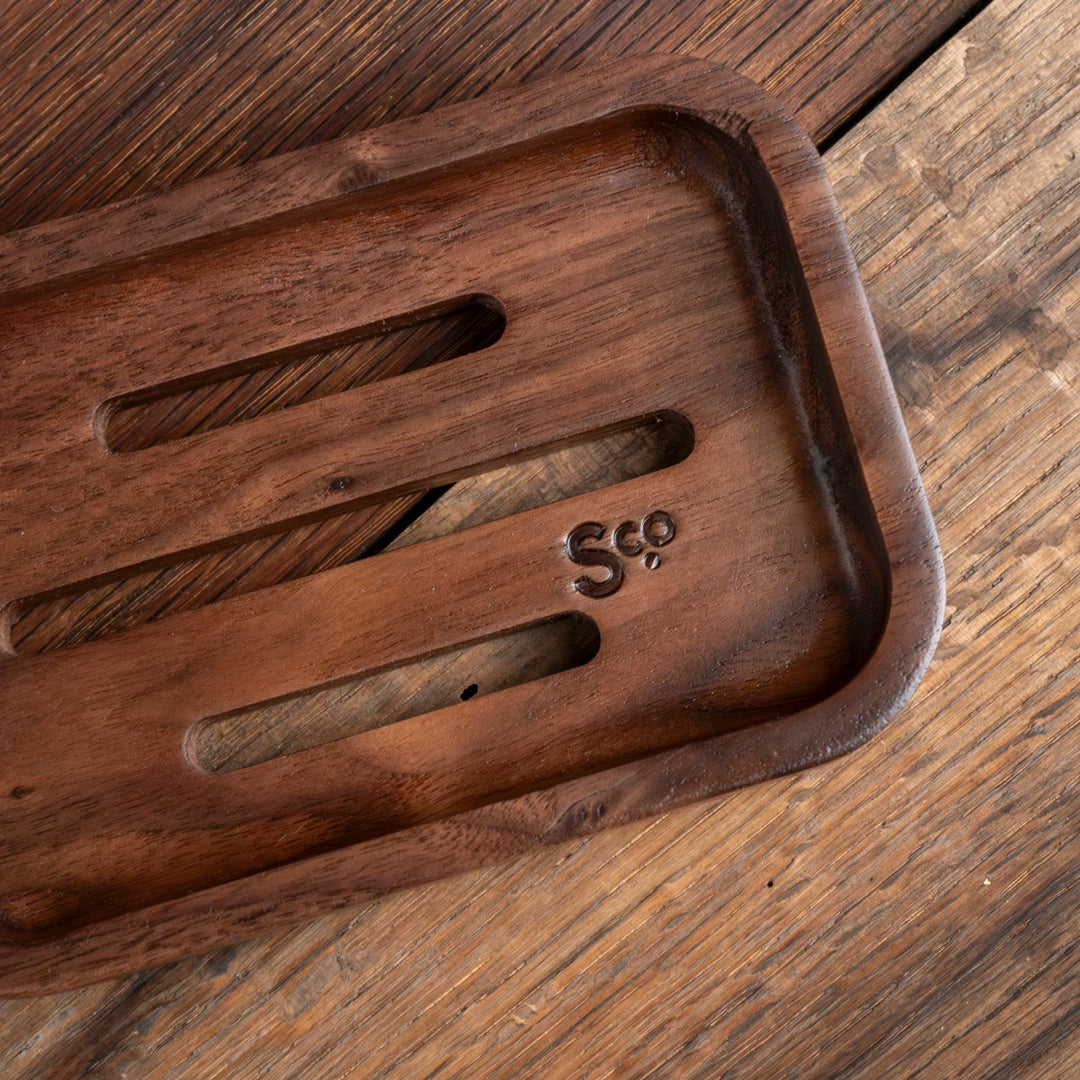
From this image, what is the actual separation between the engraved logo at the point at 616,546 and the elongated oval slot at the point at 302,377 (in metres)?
0.22

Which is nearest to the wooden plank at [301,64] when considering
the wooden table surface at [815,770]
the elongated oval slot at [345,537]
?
the wooden table surface at [815,770]

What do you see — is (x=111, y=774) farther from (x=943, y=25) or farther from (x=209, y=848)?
(x=943, y=25)

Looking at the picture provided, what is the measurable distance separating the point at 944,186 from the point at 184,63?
0.80 meters

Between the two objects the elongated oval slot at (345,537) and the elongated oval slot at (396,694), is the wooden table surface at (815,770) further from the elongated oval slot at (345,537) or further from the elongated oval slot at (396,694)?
the elongated oval slot at (345,537)

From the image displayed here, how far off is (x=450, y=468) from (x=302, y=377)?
0.20 metres

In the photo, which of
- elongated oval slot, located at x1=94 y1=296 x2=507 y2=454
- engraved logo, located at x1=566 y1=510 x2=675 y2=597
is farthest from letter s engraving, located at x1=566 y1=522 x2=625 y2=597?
elongated oval slot, located at x1=94 y1=296 x2=507 y2=454

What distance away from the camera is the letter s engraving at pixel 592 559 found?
3.07ft

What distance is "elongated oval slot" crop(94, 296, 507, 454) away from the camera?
1021mm

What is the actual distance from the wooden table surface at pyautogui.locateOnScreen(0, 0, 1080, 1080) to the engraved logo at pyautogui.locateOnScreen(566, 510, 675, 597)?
266 mm

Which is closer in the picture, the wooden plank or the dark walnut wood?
the dark walnut wood

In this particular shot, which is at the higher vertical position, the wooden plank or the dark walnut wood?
the wooden plank

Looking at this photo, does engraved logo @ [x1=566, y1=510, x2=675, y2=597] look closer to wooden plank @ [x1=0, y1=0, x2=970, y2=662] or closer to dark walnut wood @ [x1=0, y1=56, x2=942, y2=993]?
dark walnut wood @ [x1=0, y1=56, x2=942, y2=993]

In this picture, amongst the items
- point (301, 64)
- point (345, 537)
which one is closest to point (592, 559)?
point (345, 537)

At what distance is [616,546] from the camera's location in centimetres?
94
